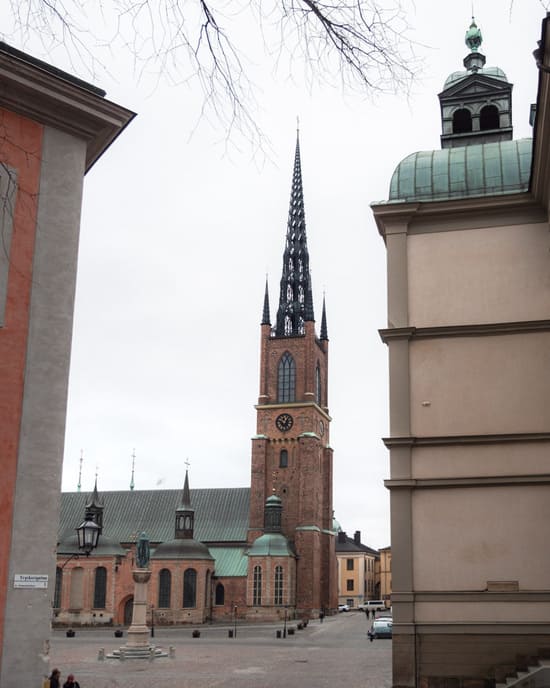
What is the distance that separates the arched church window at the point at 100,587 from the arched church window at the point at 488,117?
61411 millimetres

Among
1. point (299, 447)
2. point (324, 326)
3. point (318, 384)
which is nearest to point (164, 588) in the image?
point (299, 447)

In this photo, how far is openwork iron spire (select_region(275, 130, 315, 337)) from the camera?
85.3 metres

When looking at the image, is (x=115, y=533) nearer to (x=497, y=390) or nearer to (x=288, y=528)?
(x=288, y=528)

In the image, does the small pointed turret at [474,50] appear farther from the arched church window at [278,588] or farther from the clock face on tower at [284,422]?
the clock face on tower at [284,422]

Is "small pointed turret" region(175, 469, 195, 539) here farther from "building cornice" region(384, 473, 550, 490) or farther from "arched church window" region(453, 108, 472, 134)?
"building cornice" region(384, 473, 550, 490)

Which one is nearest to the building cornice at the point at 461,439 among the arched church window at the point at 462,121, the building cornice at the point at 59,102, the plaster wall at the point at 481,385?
the plaster wall at the point at 481,385

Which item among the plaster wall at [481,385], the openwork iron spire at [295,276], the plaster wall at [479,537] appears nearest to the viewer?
the plaster wall at [479,537]

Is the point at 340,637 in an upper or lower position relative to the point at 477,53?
lower

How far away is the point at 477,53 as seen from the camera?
26.1m

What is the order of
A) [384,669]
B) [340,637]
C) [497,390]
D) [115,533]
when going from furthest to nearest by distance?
[115,533] → [340,637] → [384,669] → [497,390]

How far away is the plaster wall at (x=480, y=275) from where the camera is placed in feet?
59.0

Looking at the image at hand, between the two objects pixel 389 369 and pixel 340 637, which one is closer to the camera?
pixel 389 369

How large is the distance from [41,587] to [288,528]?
68.0 meters

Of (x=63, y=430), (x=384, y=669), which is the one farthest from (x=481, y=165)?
(x=384, y=669)
